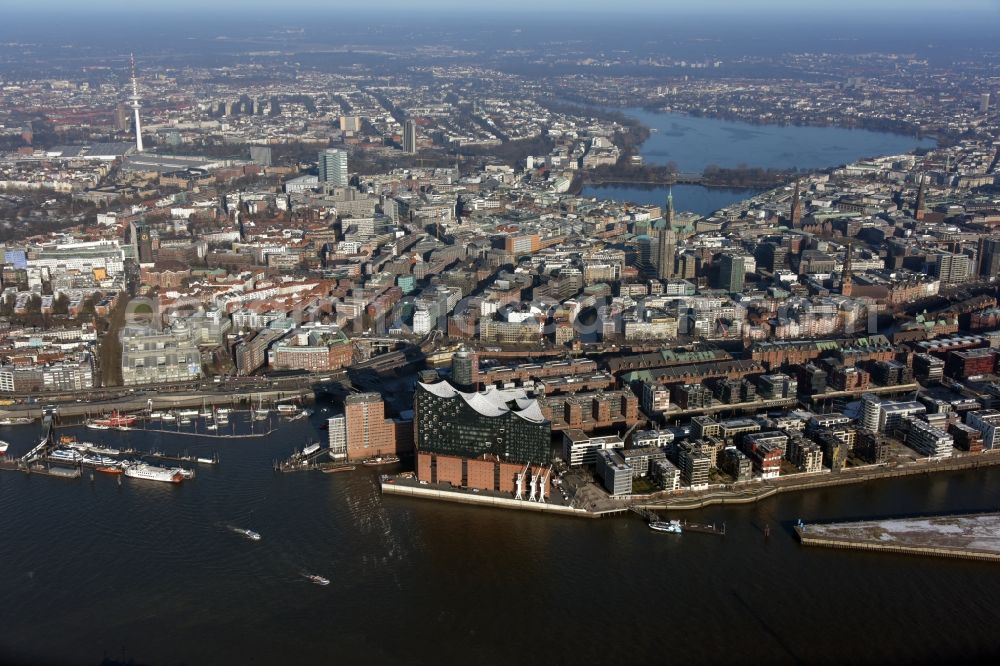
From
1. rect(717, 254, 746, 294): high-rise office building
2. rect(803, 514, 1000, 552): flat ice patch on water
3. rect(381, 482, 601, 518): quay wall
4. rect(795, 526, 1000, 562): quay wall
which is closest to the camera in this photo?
rect(795, 526, 1000, 562): quay wall

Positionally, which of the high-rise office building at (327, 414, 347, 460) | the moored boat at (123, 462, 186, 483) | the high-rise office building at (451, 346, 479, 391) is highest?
the high-rise office building at (451, 346, 479, 391)

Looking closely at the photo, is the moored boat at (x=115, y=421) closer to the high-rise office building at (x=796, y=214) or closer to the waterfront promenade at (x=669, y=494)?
the waterfront promenade at (x=669, y=494)

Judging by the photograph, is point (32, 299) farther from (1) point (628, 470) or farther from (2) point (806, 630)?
(2) point (806, 630)

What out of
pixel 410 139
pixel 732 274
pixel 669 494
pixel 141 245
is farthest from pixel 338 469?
pixel 410 139

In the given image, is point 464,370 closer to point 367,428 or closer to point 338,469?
point 367,428

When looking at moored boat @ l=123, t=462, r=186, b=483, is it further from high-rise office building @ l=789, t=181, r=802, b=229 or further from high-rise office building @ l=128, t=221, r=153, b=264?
high-rise office building @ l=789, t=181, r=802, b=229

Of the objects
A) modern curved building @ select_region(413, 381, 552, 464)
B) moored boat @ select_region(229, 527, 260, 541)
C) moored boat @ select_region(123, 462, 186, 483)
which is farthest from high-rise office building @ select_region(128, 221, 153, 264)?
moored boat @ select_region(229, 527, 260, 541)

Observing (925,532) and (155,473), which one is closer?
(925,532)

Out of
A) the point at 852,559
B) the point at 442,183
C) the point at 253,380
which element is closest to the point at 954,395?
the point at 852,559
